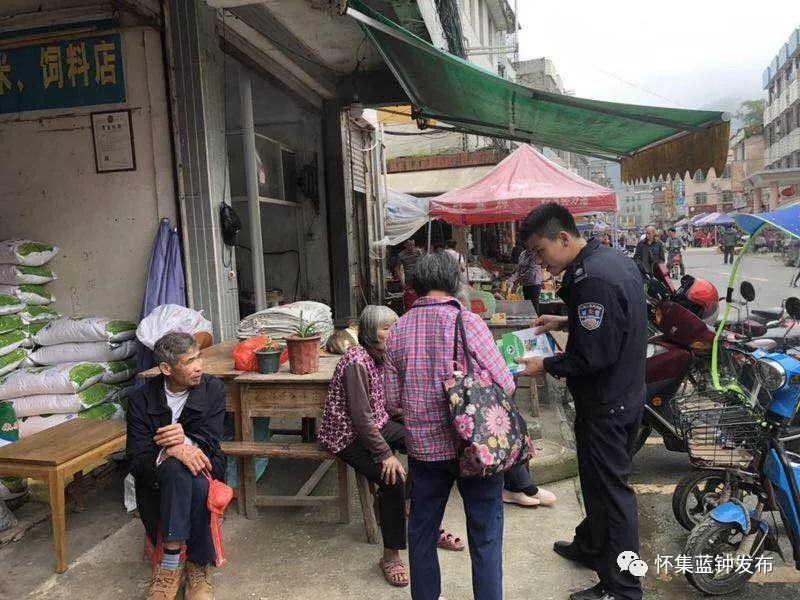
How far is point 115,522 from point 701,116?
185 inches

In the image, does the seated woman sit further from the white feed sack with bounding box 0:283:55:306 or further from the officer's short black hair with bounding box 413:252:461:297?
the white feed sack with bounding box 0:283:55:306

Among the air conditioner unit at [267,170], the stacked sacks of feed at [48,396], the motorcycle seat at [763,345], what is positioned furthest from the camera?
the air conditioner unit at [267,170]

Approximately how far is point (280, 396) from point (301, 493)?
2.47ft

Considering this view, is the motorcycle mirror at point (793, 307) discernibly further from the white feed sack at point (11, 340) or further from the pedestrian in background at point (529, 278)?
the pedestrian in background at point (529, 278)

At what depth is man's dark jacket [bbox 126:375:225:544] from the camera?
2.71 meters

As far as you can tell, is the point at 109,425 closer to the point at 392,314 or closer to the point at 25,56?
the point at 392,314

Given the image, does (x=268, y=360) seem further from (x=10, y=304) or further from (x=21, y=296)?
(x=21, y=296)

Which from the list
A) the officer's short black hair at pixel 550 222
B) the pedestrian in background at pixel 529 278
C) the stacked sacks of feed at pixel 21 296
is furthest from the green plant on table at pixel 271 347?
the pedestrian in background at pixel 529 278

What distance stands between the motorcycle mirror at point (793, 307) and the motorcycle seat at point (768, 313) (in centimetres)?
18

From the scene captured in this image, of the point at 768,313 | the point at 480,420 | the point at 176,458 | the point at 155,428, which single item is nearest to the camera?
the point at 480,420

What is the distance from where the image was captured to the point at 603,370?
8.58ft

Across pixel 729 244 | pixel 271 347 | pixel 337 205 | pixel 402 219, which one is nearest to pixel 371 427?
pixel 271 347

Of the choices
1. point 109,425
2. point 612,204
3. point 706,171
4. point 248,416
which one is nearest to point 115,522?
point 109,425

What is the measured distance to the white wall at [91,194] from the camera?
4.43 meters
